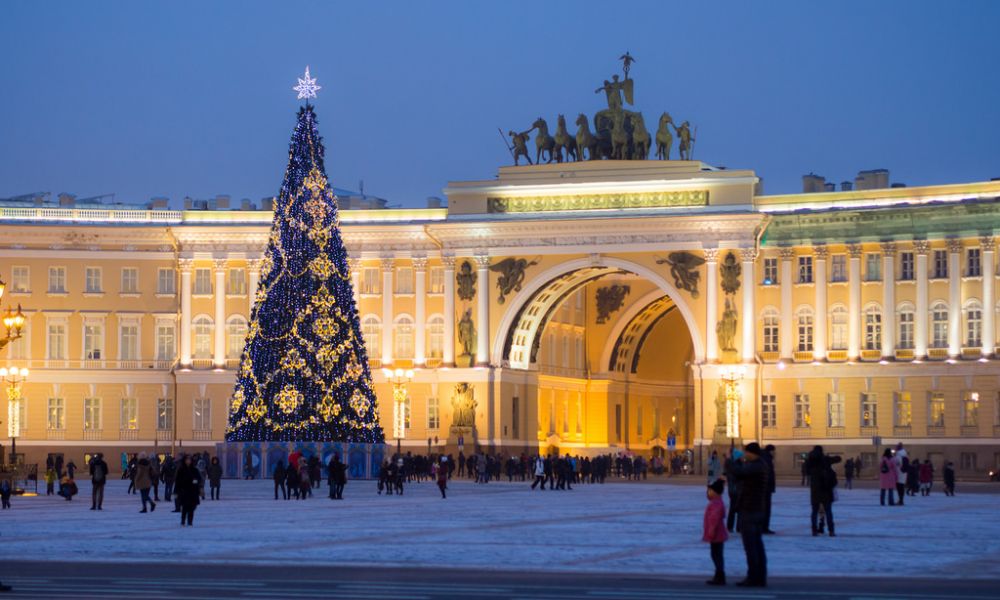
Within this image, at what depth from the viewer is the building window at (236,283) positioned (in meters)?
89.6

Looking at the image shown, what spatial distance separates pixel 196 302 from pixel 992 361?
34.5m

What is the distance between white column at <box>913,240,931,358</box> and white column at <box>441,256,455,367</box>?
64.4 ft

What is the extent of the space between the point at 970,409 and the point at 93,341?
37923 millimetres

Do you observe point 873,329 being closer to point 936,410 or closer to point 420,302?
point 936,410

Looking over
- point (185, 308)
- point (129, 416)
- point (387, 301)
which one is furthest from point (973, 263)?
point (129, 416)

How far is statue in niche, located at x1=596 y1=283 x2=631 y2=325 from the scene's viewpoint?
95188 mm

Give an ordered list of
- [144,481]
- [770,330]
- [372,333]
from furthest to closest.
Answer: [372,333]
[770,330]
[144,481]

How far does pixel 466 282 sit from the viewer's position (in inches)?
3435

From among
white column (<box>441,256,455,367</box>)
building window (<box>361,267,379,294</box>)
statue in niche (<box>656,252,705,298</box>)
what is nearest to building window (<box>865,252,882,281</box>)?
statue in niche (<box>656,252,705,298</box>)

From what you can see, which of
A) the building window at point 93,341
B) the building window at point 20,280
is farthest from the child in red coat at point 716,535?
the building window at point 20,280

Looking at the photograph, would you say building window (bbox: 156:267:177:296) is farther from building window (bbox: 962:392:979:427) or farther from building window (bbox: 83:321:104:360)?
building window (bbox: 962:392:979:427)

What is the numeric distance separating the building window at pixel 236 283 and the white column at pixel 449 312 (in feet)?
30.3

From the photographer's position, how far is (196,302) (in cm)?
8962

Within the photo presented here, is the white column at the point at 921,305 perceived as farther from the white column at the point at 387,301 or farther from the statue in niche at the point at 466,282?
the white column at the point at 387,301
